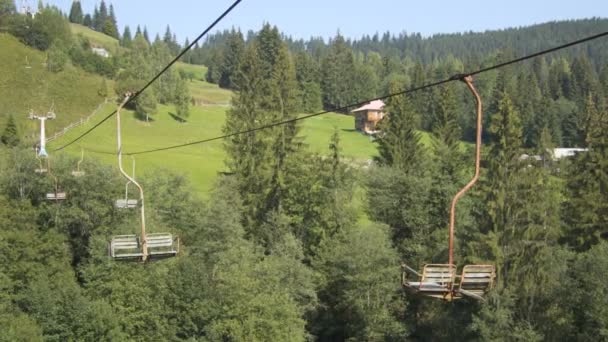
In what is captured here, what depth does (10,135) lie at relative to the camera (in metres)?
62.3

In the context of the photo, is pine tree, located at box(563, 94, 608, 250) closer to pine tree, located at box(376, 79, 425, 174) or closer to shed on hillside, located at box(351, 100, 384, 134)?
pine tree, located at box(376, 79, 425, 174)

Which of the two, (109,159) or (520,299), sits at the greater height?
(109,159)

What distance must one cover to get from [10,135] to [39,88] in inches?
972

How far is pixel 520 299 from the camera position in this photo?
3381cm

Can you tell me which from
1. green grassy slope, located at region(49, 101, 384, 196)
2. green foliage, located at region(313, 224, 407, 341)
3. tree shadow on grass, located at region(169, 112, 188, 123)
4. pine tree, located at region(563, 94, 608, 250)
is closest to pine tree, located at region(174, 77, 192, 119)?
tree shadow on grass, located at region(169, 112, 188, 123)

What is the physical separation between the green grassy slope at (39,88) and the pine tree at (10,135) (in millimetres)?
4415

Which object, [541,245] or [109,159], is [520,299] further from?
[109,159]

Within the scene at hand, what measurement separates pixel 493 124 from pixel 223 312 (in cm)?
1794

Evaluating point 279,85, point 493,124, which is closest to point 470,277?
point 493,124

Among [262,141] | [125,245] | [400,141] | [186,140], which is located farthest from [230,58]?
[125,245]

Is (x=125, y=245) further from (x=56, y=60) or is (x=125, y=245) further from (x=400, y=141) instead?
(x=56, y=60)

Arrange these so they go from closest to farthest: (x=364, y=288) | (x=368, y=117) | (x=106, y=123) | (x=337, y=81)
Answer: (x=364, y=288), (x=106, y=123), (x=368, y=117), (x=337, y=81)

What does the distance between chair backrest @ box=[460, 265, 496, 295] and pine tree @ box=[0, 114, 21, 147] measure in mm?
57643

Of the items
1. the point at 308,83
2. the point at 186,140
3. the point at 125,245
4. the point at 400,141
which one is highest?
the point at 308,83
